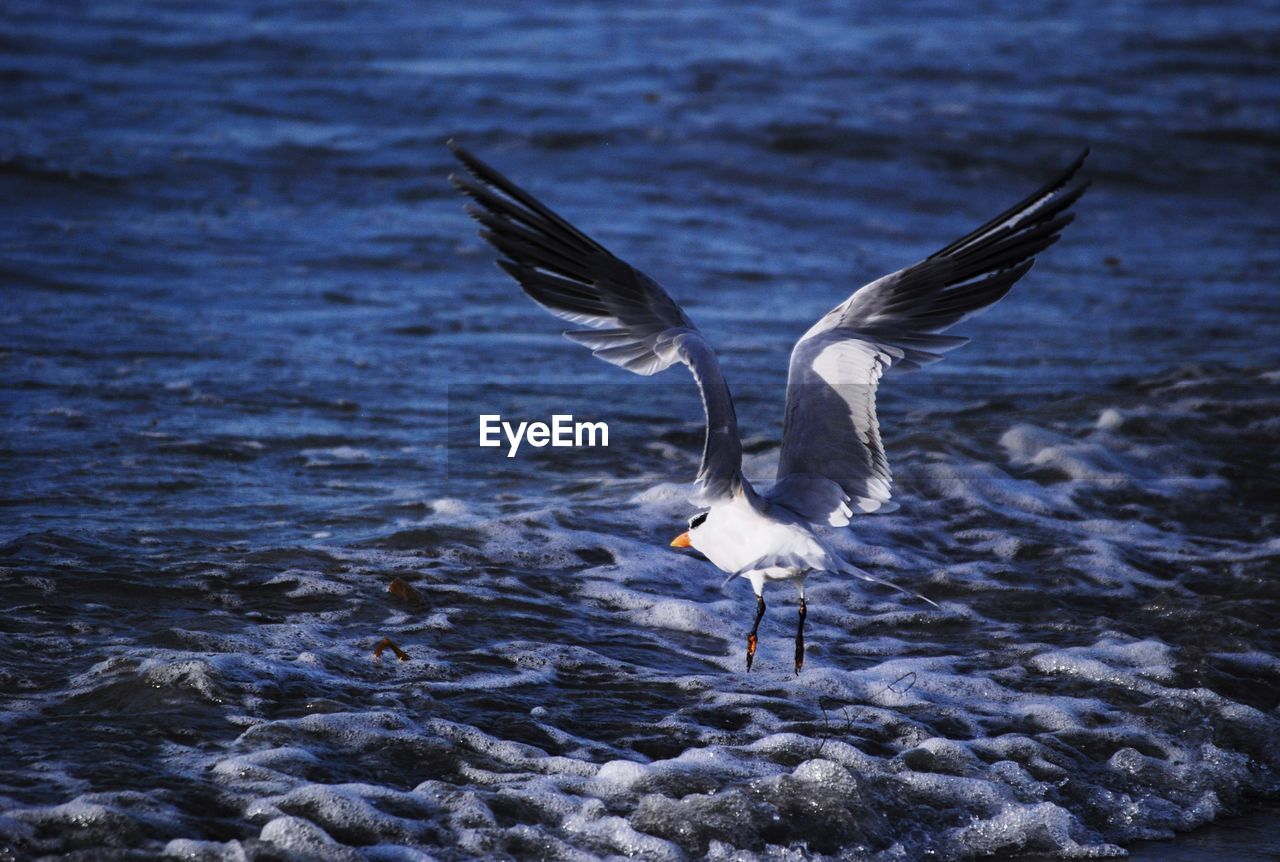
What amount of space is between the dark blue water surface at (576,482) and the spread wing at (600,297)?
96cm

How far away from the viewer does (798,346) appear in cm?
538

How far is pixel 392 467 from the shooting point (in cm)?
759

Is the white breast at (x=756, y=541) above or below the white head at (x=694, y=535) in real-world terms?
above

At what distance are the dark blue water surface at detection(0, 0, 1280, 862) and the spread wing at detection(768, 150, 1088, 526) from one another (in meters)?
0.70

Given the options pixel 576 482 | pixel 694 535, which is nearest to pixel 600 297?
pixel 694 535

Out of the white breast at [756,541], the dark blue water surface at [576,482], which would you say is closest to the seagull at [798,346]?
the white breast at [756,541]

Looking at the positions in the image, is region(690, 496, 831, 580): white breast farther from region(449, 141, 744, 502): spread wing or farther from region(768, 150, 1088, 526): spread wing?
region(768, 150, 1088, 526): spread wing

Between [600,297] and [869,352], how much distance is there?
98 centimetres

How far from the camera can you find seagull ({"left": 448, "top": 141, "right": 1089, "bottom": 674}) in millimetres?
4945

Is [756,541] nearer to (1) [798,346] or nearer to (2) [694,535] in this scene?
(2) [694,535]

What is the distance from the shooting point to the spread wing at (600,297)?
191 inches

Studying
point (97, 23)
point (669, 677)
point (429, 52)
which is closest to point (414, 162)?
point (429, 52)

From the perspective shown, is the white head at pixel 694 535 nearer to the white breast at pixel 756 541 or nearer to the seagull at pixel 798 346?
the seagull at pixel 798 346

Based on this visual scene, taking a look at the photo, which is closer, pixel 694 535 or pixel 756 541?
pixel 756 541
